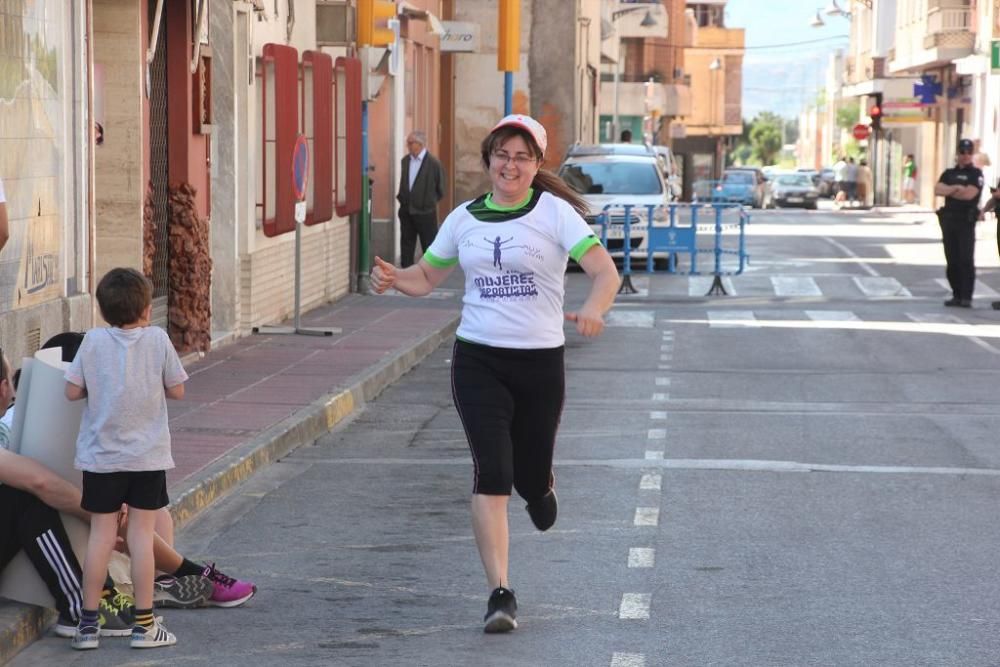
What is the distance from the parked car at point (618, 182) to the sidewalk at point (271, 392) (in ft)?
25.2

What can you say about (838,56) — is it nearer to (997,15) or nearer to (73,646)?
(997,15)

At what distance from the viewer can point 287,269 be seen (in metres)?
19.9

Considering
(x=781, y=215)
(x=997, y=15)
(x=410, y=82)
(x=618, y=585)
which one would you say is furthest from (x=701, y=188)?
(x=618, y=585)

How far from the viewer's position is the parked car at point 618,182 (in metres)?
28.7

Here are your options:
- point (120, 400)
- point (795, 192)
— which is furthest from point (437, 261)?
point (795, 192)

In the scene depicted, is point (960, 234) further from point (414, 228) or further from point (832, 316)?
point (414, 228)

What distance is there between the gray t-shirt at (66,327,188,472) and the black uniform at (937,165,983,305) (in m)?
16.8

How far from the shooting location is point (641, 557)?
8445mm

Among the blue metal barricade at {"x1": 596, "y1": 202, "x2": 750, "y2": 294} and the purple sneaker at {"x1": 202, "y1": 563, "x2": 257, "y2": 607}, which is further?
the blue metal barricade at {"x1": 596, "y1": 202, "x2": 750, "y2": 294}

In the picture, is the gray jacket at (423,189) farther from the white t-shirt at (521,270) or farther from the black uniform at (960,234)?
the white t-shirt at (521,270)

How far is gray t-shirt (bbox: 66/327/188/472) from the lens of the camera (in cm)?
687

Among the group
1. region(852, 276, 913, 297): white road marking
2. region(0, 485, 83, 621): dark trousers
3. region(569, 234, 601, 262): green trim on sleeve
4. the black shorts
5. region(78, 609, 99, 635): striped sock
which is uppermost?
region(569, 234, 601, 262): green trim on sleeve

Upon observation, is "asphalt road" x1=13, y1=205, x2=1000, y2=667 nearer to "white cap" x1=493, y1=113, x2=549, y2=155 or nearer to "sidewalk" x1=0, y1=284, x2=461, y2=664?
"sidewalk" x1=0, y1=284, x2=461, y2=664

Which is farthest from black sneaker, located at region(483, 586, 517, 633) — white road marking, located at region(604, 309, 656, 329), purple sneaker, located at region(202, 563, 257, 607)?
white road marking, located at region(604, 309, 656, 329)
